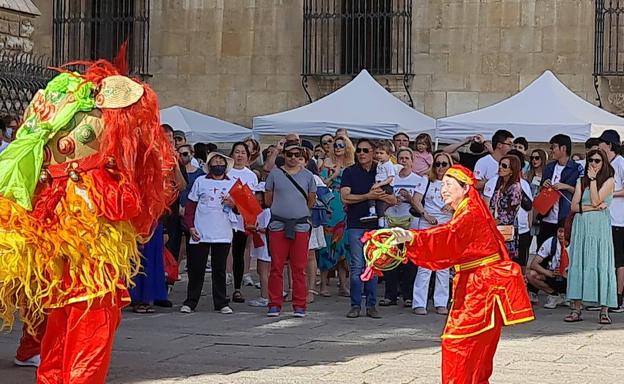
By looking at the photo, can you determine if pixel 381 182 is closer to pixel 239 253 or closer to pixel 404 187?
pixel 404 187

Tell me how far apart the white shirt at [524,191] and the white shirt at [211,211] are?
2.58m

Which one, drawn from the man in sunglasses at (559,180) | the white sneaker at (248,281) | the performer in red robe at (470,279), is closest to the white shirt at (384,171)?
the man in sunglasses at (559,180)

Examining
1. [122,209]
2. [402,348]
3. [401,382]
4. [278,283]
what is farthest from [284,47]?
[122,209]

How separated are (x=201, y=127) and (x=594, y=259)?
29.9 feet

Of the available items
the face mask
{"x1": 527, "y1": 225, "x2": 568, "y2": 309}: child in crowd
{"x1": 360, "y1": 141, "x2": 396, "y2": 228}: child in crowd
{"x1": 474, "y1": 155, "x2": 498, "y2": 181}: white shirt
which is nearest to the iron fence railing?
the face mask

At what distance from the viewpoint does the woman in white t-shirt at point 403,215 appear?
1316 centimetres

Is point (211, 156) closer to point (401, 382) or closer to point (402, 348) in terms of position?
point (402, 348)

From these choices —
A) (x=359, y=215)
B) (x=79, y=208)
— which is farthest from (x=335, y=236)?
(x=79, y=208)

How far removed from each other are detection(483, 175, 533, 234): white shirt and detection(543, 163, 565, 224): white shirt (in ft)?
0.74

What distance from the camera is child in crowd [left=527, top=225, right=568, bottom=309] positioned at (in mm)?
13344

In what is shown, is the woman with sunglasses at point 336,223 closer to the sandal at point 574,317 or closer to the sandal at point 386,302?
the sandal at point 386,302

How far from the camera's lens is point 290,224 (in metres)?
12.4

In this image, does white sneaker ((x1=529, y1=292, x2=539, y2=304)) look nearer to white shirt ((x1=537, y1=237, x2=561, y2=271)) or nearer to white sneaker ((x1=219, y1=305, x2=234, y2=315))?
white shirt ((x1=537, y1=237, x2=561, y2=271))

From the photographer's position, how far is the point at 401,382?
897cm
